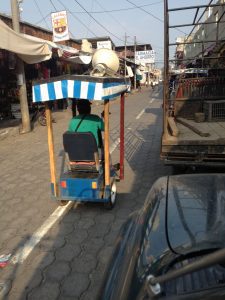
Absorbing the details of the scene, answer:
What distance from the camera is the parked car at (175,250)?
1500 mm

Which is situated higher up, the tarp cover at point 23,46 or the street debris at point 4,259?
the tarp cover at point 23,46

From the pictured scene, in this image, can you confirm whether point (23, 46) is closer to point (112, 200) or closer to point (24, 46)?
point (24, 46)

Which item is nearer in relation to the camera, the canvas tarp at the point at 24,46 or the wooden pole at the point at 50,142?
the wooden pole at the point at 50,142

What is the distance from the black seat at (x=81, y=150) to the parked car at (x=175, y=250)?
233 centimetres

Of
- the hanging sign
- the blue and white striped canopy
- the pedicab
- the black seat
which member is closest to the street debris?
the pedicab

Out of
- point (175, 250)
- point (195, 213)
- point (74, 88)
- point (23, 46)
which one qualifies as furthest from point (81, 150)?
point (23, 46)

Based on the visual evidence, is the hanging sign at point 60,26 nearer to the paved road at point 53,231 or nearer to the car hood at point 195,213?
the paved road at point 53,231

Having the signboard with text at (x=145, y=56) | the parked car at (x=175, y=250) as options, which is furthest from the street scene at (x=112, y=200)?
the signboard with text at (x=145, y=56)

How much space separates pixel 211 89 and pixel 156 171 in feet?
8.11

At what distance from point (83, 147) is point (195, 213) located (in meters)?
3.01

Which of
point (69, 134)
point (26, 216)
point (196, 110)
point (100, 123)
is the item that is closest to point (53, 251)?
point (26, 216)

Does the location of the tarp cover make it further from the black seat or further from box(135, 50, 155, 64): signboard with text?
box(135, 50, 155, 64): signboard with text

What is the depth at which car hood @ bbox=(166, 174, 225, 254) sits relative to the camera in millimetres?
1820

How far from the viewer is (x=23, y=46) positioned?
10.4 meters
